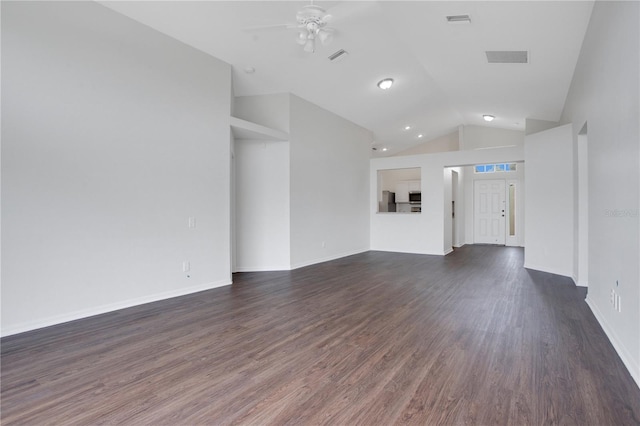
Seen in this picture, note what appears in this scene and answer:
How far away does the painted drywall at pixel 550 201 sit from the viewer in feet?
15.7

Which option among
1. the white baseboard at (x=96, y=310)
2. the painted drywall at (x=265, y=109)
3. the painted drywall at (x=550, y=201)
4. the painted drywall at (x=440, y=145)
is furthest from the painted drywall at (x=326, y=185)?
the painted drywall at (x=550, y=201)

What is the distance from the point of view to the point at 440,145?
969cm

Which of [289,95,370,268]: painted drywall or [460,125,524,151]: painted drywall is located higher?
[460,125,524,151]: painted drywall

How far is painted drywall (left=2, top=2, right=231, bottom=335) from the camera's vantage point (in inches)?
106


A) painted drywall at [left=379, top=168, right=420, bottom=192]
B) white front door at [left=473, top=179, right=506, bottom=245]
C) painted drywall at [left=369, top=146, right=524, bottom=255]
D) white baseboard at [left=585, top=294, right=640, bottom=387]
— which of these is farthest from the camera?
painted drywall at [left=379, top=168, right=420, bottom=192]

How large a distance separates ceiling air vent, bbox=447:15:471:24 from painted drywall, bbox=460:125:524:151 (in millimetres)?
5696

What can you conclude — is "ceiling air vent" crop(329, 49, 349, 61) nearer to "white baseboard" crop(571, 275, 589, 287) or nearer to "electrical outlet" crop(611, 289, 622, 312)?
"electrical outlet" crop(611, 289, 622, 312)

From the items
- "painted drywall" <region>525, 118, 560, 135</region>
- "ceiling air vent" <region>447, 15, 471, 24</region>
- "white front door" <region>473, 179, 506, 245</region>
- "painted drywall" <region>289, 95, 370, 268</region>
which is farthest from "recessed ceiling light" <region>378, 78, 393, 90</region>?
"white front door" <region>473, 179, 506, 245</region>

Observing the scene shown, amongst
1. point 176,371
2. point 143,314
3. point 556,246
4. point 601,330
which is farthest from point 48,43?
A: point 556,246

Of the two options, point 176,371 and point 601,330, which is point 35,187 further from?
point 601,330

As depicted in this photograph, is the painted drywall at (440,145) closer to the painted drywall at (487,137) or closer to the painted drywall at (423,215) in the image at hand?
the painted drywall at (487,137)

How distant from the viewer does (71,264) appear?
2.98 metres

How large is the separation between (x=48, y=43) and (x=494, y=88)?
19.9ft

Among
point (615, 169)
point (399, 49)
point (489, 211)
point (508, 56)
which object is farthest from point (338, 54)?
point (489, 211)
